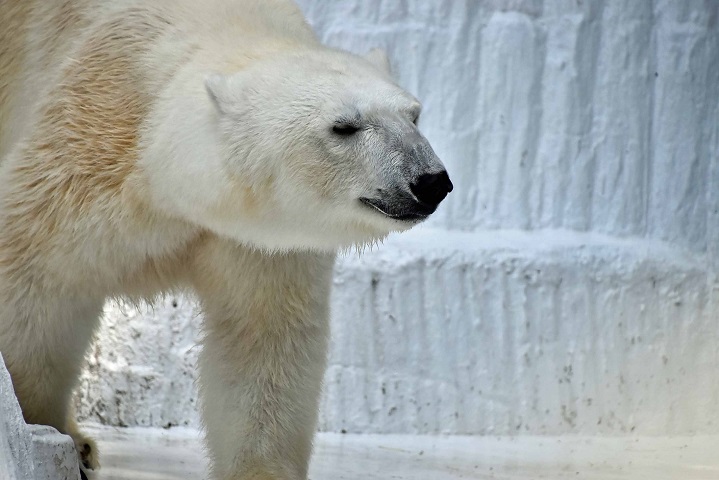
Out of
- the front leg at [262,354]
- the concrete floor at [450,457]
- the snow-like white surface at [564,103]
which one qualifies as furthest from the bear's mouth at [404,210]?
the snow-like white surface at [564,103]

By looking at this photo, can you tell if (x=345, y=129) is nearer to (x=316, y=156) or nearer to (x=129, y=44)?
(x=316, y=156)

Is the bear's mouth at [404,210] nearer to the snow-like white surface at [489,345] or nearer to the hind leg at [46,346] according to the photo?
the hind leg at [46,346]

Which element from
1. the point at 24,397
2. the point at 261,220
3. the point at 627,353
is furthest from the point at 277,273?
the point at 627,353

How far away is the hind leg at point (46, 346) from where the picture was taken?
313 cm

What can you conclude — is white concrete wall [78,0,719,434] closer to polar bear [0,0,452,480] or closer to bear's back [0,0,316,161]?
polar bear [0,0,452,480]

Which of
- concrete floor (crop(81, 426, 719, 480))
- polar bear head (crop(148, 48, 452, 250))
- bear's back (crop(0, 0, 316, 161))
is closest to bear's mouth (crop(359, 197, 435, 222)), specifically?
polar bear head (crop(148, 48, 452, 250))

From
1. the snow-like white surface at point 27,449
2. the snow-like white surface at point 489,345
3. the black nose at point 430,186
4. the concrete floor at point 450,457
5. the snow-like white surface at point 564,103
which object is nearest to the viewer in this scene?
the snow-like white surface at point 27,449

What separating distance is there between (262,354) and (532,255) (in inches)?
86.4

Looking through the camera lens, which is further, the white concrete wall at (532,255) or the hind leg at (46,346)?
the white concrete wall at (532,255)

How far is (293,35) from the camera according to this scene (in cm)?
324

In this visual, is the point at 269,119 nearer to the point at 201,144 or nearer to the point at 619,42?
the point at 201,144

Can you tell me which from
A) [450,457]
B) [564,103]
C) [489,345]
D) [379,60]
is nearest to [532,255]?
[489,345]

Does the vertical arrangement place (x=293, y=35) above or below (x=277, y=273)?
above

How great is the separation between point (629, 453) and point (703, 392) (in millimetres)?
671
